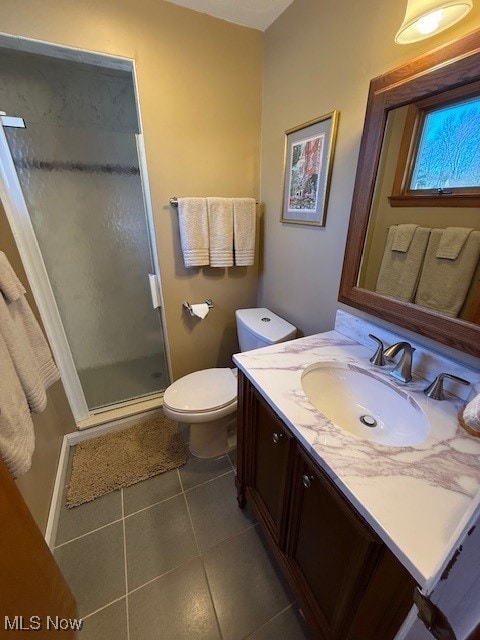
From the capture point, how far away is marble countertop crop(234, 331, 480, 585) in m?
0.49

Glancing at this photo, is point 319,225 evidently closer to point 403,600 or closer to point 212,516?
point 403,600

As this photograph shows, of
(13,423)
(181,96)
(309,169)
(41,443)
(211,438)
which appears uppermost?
(181,96)

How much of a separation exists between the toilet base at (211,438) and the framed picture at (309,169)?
127 centimetres

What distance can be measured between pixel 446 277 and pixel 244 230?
1.12 m

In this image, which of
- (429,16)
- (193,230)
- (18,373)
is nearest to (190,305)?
(193,230)

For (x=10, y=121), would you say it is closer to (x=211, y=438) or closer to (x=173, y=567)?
(x=211, y=438)

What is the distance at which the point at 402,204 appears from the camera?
92cm

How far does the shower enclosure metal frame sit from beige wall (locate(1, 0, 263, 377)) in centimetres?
4

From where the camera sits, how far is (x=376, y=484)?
585mm

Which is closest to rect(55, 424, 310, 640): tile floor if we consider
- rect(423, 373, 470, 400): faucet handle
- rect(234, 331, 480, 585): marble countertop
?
rect(234, 331, 480, 585): marble countertop

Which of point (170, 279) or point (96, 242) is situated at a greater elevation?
point (96, 242)

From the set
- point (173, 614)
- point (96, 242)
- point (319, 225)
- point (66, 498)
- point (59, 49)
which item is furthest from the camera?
point (96, 242)

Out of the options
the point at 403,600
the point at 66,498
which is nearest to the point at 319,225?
the point at 403,600

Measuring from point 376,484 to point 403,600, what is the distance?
8.3 inches
